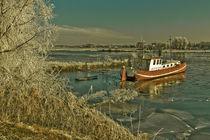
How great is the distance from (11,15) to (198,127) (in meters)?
9.76

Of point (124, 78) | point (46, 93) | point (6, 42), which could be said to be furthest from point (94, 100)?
point (124, 78)

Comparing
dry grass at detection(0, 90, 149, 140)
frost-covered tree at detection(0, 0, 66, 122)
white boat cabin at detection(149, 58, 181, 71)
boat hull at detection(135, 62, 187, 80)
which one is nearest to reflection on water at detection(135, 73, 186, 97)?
boat hull at detection(135, 62, 187, 80)

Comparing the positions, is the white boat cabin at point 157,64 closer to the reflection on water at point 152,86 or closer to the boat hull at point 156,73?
the boat hull at point 156,73

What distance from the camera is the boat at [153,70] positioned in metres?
25.0

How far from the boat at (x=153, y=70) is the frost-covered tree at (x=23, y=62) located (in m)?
19.4

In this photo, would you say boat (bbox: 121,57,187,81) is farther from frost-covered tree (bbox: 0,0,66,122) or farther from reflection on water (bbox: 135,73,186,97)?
frost-covered tree (bbox: 0,0,66,122)

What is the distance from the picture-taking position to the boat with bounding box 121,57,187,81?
2502 cm

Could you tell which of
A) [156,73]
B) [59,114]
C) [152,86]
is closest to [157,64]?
[156,73]

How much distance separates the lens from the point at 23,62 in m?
5.68

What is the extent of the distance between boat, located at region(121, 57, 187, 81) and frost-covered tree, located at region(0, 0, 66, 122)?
1939 cm

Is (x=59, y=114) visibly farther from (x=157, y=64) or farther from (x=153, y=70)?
(x=157, y=64)

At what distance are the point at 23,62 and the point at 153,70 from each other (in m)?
24.2

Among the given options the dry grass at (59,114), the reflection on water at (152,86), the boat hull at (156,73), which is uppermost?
the dry grass at (59,114)

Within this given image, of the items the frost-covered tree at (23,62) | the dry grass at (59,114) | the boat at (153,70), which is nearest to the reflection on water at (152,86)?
the boat at (153,70)
